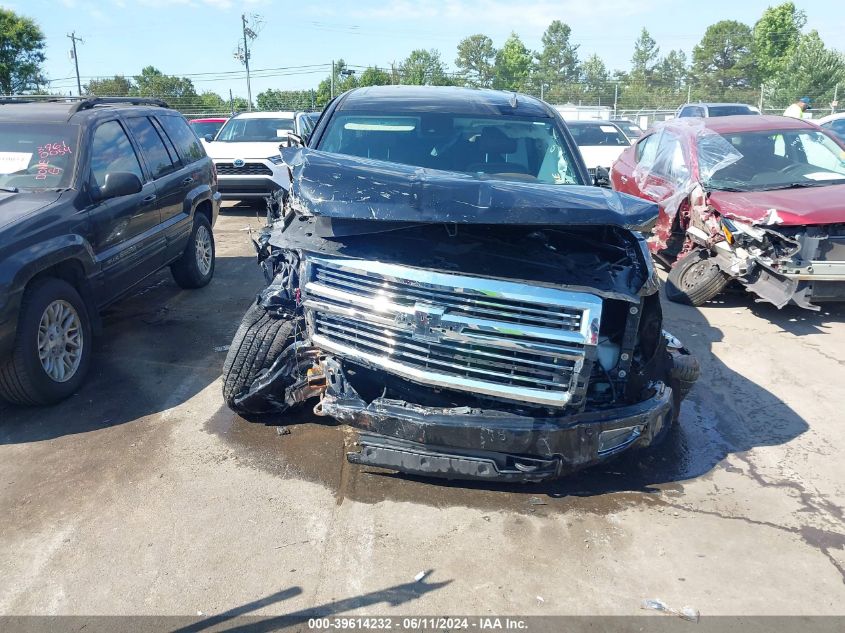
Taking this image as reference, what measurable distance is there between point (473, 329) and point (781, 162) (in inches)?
231

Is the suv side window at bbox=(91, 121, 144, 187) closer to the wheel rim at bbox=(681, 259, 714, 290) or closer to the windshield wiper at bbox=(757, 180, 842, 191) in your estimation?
the wheel rim at bbox=(681, 259, 714, 290)

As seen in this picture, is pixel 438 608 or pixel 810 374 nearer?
pixel 438 608

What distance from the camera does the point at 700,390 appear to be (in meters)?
4.96

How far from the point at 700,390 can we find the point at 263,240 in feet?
11.6

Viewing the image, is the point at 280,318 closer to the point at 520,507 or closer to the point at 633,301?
the point at 520,507

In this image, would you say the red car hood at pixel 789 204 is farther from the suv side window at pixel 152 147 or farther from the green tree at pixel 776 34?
the green tree at pixel 776 34

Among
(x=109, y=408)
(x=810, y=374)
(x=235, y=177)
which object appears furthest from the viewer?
(x=235, y=177)

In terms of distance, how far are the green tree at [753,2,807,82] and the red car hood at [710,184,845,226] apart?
69202 millimetres

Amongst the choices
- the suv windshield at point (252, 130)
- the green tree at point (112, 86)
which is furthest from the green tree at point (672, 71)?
the suv windshield at point (252, 130)

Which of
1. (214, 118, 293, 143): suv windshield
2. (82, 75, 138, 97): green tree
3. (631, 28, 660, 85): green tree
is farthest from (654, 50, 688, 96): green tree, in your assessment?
(214, 118, 293, 143): suv windshield

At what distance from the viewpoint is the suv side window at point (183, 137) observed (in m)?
6.77

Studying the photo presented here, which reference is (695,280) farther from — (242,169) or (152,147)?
(242,169)

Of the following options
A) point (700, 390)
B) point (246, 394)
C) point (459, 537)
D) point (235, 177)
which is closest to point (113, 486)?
point (246, 394)

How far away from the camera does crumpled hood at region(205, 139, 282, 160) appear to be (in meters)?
11.5
